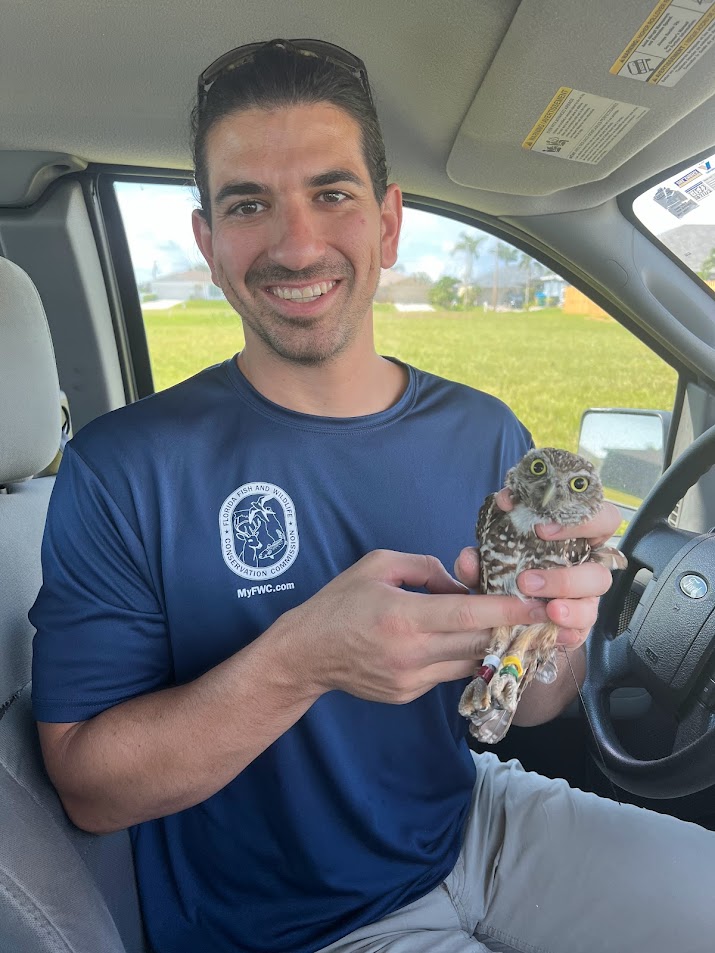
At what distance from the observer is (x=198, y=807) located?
1.43 meters

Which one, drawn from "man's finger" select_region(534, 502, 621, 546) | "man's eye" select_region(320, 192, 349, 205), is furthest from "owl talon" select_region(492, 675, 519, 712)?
"man's eye" select_region(320, 192, 349, 205)

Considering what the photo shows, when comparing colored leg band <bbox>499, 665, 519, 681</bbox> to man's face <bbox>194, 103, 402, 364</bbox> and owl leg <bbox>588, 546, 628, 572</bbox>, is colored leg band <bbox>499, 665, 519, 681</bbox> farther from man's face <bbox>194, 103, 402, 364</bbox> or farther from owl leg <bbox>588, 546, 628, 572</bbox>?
man's face <bbox>194, 103, 402, 364</bbox>

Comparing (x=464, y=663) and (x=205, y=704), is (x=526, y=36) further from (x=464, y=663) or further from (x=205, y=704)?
(x=205, y=704)

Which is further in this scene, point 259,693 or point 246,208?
point 246,208

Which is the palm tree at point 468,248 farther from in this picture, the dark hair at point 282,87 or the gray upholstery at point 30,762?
the gray upholstery at point 30,762

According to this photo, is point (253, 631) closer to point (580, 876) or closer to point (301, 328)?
point (301, 328)

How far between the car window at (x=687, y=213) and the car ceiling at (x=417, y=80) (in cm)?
6

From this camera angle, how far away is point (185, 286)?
247 cm

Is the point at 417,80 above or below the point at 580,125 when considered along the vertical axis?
above

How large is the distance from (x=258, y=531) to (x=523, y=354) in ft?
2.89

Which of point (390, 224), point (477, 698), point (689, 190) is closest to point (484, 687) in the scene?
point (477, 698)

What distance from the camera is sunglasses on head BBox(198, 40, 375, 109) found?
1.51 metres

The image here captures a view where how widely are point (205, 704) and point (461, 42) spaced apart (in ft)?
4.94

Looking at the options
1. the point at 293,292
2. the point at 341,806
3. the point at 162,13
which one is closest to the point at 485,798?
the point at 341,806
